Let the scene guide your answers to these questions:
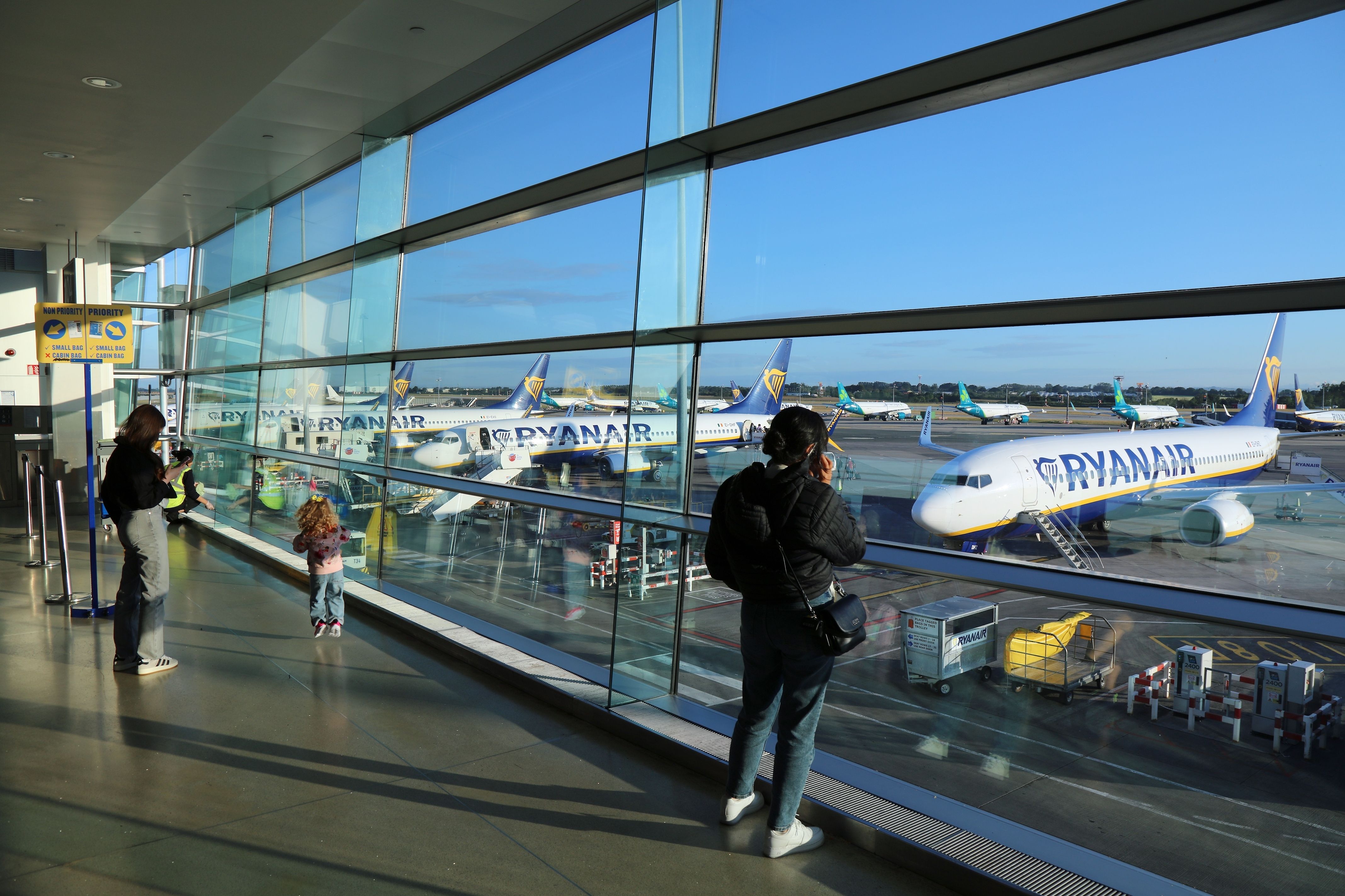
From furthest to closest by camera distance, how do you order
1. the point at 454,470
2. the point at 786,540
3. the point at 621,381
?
1. the point at 454,470
2. the point at 621,381
3. the point at 786,540

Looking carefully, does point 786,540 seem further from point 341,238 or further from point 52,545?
point 52,545

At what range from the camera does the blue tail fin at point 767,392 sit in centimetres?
421

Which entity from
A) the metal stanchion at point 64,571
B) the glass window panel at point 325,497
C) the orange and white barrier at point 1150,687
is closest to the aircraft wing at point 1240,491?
the orange and white barrier at point 1150,687

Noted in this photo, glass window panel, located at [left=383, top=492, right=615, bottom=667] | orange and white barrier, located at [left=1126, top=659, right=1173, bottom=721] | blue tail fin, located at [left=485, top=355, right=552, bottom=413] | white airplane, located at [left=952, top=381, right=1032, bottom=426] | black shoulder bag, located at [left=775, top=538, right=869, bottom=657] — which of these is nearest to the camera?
black shoulder bag, located at [left=775, top=538, right=869, bottom=657]

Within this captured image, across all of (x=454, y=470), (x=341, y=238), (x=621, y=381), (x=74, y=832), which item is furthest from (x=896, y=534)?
(x=74, y=832)

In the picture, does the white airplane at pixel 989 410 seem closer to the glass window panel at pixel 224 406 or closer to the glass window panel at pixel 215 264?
the glass window panel at pixel 224 406

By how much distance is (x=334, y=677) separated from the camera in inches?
176

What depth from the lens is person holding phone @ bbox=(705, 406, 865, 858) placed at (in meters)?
2.56

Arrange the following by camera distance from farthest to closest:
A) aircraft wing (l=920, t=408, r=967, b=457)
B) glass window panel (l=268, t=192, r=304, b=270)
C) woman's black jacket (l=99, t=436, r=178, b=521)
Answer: aircraft wing (l=920, t=408, r=967, b=457) < glass window panel (l=268, t=192, r=304, b=270) < woman's black jacket (l=99, t=436, r=178, b=521)

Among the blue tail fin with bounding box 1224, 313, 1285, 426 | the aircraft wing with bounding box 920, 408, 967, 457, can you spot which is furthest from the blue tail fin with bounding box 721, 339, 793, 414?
the aircraft wing with bounding box 920, 408, 967, 457

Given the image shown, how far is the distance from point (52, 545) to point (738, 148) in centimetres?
849

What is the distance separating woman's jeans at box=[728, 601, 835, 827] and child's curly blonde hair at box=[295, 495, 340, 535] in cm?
347

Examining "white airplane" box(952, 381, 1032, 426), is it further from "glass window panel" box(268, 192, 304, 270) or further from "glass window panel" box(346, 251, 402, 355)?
"glass window panel" box(268, 192, 304, 270)

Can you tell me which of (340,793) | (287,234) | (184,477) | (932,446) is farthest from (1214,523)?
(287,234)
